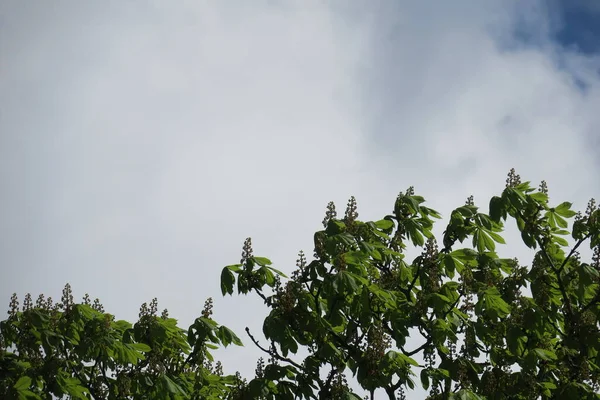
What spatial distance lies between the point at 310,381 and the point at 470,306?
8.55ft

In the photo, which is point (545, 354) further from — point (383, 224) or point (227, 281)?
point (227, 281)

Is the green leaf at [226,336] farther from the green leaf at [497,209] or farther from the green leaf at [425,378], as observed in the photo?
the green leaf at [497,209]

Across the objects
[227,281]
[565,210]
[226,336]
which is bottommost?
[226,336]

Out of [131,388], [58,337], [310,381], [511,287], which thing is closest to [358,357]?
[310,381]

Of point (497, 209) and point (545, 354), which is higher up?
point (497, 209)

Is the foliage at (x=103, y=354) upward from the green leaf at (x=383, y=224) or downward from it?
downward

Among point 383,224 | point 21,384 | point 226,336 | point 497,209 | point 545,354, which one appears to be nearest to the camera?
point 497,209

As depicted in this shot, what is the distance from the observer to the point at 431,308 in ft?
40.2

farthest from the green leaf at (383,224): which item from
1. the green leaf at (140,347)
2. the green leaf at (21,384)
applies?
the green leaf at (21,384)

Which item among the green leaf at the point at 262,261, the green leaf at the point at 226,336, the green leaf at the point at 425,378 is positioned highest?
the green leaf at the point at 262,261

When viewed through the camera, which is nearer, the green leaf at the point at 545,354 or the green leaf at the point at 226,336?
the green leaf at the point at 545,354

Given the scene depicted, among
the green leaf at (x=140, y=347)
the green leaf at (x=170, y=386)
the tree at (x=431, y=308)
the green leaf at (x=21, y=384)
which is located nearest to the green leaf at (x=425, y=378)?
the tree at (x=431, y=308)

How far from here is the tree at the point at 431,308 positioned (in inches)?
457

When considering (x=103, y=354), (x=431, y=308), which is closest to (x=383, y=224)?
(x=431, y=308)
